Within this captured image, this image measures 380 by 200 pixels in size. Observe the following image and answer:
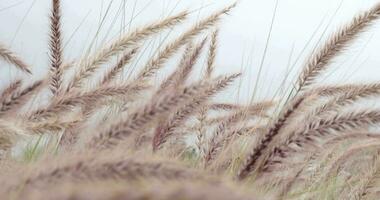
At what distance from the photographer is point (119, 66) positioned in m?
2.63

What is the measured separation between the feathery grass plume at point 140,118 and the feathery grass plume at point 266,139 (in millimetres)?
381

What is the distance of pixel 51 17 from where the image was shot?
8.05ft

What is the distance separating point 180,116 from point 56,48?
0.99 metres

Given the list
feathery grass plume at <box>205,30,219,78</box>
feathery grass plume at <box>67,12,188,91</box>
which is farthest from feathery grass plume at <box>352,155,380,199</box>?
feathery grass plume at <box>205,30,219,78</box>

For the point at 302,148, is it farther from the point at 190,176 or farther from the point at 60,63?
the point at 60,63

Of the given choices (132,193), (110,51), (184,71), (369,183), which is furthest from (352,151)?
(132,193)

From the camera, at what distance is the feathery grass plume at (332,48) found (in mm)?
2117

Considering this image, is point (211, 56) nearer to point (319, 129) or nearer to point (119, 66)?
point (119, 66)

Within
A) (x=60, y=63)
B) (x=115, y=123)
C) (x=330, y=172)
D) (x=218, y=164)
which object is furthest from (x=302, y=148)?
(x=60, y=63)

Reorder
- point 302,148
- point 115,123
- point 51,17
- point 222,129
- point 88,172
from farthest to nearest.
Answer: point 51,17
point 222,129
point 302,148
point 115,123
point 88,172

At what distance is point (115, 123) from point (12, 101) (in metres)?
0.46

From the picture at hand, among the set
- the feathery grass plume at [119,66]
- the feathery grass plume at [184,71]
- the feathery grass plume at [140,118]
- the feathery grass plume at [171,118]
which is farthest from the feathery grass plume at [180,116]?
the feathery grass plume at [119,66]

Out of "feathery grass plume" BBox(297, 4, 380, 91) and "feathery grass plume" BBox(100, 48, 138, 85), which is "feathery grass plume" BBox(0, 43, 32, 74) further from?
"feathery grass plume" BBox(297, 4, 380, 91)

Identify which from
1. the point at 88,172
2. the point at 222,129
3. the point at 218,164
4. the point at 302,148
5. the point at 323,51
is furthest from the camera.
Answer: the point at 222,129
